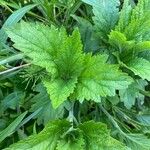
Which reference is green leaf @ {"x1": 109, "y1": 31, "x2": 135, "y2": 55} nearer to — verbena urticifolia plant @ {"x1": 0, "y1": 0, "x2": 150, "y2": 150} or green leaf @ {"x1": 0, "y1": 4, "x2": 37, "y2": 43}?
verbena urticifolia plant @ {"x1": 0, "y1": 0, "x2": 150, "y2": 150}

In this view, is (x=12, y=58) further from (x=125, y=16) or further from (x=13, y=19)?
(x=125, y=16)

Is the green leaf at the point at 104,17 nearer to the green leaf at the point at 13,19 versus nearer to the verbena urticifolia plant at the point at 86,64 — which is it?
the verbena urticifolia plant at the point at 86,64

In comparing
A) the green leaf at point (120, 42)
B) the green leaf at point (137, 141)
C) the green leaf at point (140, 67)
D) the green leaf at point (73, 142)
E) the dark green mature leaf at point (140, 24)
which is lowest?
the green leaf at point (137, 141)

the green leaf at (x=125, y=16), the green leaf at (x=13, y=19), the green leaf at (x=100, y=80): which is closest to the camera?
the green leaf at (x=100, y=80)

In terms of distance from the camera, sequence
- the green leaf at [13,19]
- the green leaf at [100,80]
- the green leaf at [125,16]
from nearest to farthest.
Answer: the green leaf at [100,80], the green leaf at [125,16], the green leaf at [13,19]

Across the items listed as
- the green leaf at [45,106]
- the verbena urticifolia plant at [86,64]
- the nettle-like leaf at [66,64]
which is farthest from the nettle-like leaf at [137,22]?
the green leaf at [45,106]

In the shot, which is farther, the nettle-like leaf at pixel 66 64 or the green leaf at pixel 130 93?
the green leaf at pixel 130 93

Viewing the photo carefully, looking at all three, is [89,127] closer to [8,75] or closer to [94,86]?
[94,86]
